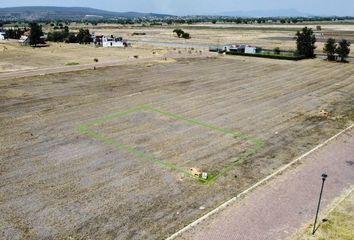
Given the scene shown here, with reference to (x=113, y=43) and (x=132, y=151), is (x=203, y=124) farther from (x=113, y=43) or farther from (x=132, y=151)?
(x=113, y=43)

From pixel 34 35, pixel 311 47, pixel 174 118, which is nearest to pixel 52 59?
pixel 34 35

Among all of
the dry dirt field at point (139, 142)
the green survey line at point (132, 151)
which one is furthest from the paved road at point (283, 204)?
the green survey line at point (132, 151)

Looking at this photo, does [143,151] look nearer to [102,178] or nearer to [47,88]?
[102,178]

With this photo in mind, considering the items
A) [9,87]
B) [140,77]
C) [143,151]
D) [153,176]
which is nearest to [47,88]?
[9,87]

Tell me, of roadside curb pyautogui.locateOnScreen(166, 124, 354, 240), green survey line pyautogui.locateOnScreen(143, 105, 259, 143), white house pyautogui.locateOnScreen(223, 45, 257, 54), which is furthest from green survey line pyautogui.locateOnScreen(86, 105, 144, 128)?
white house pyautogui.locateOnScreen(223, 45, 257, 54)

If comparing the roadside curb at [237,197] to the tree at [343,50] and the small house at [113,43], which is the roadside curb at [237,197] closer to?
the tree at [343,50]

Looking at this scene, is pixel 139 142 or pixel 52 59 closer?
pixel 139 142
